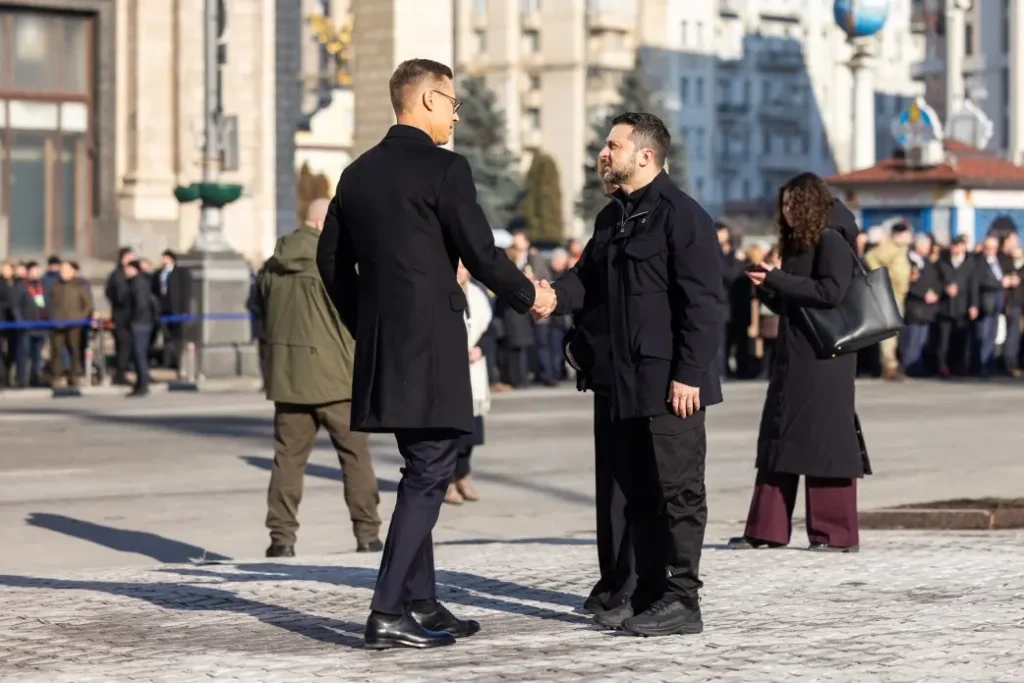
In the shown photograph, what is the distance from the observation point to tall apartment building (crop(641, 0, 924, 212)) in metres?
123

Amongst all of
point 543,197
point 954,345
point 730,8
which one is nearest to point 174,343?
point 954,345

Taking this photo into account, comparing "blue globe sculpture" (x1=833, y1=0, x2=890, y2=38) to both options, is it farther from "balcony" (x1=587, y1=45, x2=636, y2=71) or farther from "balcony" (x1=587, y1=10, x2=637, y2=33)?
"balcony" (x1=587, y1=45, x2=636, y2=71)

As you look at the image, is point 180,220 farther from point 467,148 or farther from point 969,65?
point 969,65

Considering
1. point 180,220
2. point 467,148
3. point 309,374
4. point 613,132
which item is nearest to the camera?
point 613,132

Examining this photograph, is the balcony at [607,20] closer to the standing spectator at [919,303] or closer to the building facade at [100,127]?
the building facade at [100,127]

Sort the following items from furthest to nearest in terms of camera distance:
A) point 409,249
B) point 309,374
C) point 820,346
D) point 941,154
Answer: point 941,154
point 309,374
point 820,346
point 409,249

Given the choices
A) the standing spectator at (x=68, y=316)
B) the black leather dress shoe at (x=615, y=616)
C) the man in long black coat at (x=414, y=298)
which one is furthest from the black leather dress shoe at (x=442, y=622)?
the standing spectator at (x=68, y=316)

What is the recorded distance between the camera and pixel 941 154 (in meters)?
32.1

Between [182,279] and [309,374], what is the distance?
17.1 meters

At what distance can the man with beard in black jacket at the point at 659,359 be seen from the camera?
326 inches

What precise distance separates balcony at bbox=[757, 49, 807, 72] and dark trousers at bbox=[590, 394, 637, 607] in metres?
121

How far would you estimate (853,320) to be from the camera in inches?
435

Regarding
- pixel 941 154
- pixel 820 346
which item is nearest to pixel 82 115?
pixel 941 154

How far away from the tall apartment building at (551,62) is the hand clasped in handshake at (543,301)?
4244 inches
